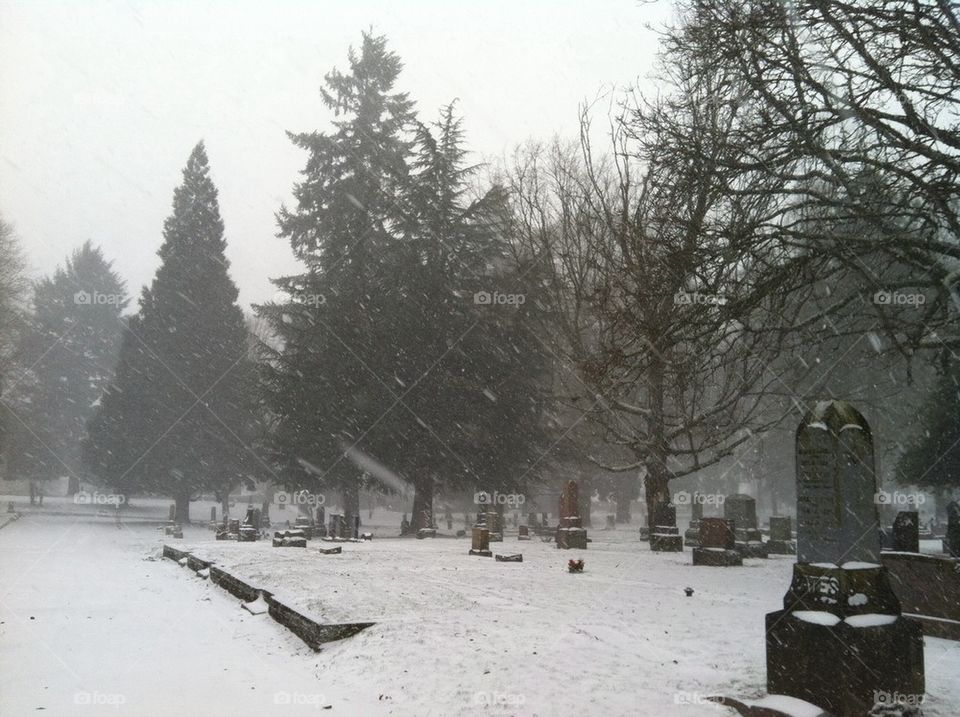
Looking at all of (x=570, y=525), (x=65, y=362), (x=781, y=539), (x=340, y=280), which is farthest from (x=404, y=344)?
(x=65, y=362)

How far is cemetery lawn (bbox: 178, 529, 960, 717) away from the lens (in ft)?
20.2

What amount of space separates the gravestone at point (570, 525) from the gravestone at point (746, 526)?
4.41 m

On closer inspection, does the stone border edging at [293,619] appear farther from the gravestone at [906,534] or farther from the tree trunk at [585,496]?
the tree trunk at [585,496]

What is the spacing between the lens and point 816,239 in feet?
30.0

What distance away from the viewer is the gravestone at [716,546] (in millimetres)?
16891

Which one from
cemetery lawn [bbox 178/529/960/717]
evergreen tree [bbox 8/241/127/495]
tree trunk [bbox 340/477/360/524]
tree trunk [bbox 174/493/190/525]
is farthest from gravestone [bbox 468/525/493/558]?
evergreen tree [bbox 8/241/127/495]

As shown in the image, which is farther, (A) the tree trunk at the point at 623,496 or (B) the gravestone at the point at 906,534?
(A) the tree trunk at the point at 623,496

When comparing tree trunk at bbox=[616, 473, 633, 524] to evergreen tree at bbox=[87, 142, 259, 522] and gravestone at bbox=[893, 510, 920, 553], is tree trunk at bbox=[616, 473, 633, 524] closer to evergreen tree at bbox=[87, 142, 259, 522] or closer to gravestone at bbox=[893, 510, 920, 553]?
evergreen tree at bbox=[87, 142, 259, 522]

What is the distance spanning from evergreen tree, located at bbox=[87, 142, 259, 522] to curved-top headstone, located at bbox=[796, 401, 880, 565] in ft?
115

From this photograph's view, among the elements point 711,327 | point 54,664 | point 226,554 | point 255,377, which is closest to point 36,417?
point 255,377

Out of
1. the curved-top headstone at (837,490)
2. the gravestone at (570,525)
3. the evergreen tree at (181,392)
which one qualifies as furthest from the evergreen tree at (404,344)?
the curved-top headstone at (837,490)

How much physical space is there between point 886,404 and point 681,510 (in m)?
35.6

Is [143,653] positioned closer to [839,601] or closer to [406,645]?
[406,645]

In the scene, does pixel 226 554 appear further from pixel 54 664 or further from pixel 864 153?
pixel 864 153
